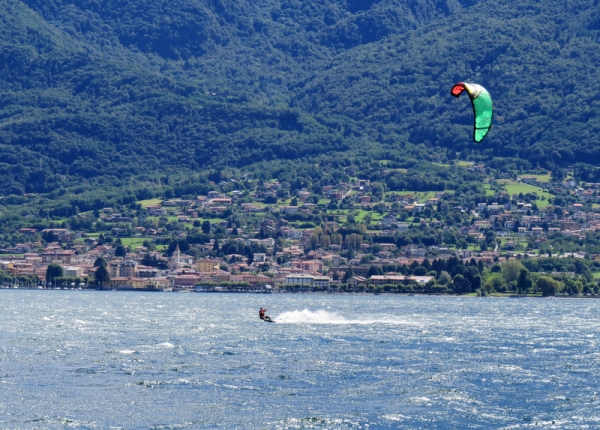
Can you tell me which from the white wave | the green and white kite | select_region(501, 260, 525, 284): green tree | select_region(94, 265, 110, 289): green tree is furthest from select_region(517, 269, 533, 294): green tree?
the green and white kite

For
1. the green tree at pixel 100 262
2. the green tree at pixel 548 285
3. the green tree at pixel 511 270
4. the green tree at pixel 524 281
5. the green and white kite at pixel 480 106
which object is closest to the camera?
the green and white kite at pixel 480 106

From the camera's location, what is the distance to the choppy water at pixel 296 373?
166 ft

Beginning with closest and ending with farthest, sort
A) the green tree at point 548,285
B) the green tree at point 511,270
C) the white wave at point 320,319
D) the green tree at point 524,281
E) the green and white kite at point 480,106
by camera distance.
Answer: the green and white kite at point 480,106
the white wave at point 320,319
the green tree at point 548,285
the green tree at point 524,281
the green tree at point 511,270

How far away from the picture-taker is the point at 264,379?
59562mm

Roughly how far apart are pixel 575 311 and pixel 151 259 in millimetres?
79946

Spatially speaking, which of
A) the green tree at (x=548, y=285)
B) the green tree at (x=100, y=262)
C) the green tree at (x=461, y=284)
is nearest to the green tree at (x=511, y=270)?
the green tree at (x=548, y=285)

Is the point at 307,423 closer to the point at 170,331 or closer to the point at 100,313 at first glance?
the point at 170,331

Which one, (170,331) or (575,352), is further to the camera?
(170,331)

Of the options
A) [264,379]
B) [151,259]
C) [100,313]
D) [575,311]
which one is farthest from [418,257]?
[264,379]

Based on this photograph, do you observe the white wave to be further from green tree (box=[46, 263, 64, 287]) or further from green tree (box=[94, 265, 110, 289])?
green tree (box=[46, 263, 64, 287])

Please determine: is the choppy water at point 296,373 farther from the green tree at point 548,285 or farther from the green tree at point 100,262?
the green tree at point 100,262

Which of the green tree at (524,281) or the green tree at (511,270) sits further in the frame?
the green tree at (511,270)

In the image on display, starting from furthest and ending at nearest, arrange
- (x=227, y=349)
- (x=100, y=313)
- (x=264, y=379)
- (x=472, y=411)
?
(x=100, y=313) < (x=227, y=349) < (x=264, y=379) < (x=472, y=411)

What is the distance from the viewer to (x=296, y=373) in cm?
6172
